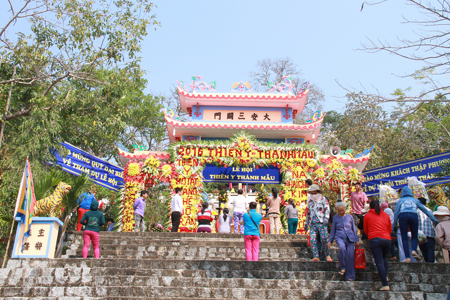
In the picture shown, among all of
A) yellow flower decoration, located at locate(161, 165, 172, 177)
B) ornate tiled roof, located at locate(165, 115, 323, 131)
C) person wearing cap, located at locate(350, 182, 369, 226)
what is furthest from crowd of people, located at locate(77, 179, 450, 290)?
ornate tiled roof, located at locate(165, 115, 323, 131)

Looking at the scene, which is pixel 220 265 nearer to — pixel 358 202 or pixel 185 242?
pixel 185 242

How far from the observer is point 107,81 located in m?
12.7

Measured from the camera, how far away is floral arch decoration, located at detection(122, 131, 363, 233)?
1339cm

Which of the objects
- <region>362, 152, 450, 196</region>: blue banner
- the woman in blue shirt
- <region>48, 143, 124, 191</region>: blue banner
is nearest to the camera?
the woman in blue shirt

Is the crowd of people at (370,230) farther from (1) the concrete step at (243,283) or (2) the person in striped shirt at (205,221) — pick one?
(2) the person in striped shirt at (205,221)

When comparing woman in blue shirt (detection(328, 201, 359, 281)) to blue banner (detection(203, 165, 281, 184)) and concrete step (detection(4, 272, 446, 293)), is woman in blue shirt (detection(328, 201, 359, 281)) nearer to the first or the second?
concrete step (detection(4, 272, 446, 293))

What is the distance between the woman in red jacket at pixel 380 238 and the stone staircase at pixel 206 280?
0.28 metres

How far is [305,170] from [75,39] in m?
8.32

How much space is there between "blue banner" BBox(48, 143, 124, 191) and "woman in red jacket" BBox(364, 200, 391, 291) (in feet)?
28.3

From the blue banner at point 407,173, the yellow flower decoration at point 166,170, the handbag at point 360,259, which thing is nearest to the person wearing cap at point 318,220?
the handbag at point 360,259

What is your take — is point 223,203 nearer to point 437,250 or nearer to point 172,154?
point 172,154

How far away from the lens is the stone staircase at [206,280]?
246 inches

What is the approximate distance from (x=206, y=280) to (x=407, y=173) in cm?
825

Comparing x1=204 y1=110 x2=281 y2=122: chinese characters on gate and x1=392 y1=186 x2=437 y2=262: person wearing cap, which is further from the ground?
x1=204 y1=110 x2=281 y2=122: chinese characters on gate
